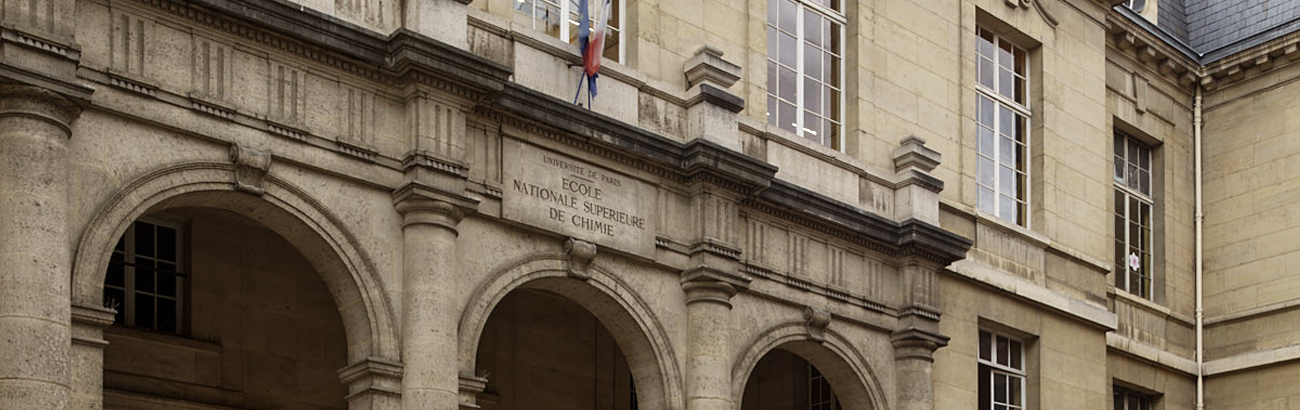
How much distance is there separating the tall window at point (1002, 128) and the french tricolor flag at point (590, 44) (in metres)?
7.26

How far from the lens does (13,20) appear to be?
1265cm

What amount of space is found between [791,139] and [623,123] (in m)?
2.89

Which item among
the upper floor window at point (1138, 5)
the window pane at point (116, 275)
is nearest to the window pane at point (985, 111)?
the upper floor window at point (1138, 5)

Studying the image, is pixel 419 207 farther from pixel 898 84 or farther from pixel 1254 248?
pixel 1254 248

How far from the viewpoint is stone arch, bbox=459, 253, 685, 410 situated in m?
15.9

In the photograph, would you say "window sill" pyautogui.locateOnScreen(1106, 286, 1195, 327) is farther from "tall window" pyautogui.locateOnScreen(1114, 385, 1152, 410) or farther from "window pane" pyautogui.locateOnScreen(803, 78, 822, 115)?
"window pane" pyautogui.locateOnScreen(803, 78, 822, 115)

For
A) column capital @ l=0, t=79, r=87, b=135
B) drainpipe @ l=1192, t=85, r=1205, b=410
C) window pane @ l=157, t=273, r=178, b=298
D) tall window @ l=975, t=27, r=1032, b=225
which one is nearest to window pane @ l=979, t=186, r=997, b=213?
tall window @ l=975, t=27, r=1032, b=225

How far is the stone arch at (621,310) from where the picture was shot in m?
15.9

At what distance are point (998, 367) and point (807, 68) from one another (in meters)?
4.31

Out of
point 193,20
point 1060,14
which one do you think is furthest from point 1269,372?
point 193,20

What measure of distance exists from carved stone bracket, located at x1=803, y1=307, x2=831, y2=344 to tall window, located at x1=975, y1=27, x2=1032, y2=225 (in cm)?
438

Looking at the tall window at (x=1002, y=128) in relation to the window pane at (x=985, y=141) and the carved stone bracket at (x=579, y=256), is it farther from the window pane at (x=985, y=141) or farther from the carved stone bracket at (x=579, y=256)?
the carved stone bracket at (x=579, y=256)

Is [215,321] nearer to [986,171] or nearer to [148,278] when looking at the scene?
[148,278]

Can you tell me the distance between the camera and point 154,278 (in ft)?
56.5
